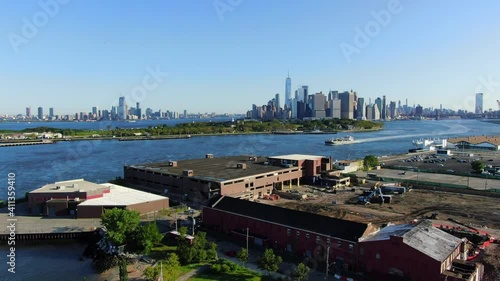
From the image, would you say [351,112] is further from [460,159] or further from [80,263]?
[80,263]

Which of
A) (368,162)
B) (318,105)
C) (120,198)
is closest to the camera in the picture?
(120,198)

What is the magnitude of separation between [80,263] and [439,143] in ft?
173

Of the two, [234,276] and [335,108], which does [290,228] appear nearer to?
[234,276]

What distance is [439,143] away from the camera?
54.7 metres

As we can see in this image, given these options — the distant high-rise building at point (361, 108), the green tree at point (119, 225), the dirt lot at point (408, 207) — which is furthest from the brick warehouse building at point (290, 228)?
the distant high-rise building at point (361, 108)

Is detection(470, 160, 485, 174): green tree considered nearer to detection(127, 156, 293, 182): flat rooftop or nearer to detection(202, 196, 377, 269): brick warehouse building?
detection(127, 156, 293, 182): flat rooftop

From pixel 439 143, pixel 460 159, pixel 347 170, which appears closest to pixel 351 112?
pixel 439 143

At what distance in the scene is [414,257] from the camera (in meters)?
10.9

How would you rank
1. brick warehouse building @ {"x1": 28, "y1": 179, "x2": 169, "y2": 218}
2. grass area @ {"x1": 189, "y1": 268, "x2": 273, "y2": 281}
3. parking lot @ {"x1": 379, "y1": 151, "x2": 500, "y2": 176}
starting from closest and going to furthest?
1. grass area @ {"x1": 189, "y1": 268, "x2": 273, "y2": 281}
2. brick warehouse building @ {"x1": 28, "y1": 179, "x2": 169, "y2": 218}
3. parking lot @ {"x1": 379, "y1": 151, "x2": 500, "y2": 176}

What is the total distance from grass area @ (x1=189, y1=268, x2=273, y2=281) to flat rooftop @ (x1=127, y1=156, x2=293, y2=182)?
Answer: 30.0 feet

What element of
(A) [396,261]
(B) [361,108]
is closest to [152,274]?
(A) [396,261]

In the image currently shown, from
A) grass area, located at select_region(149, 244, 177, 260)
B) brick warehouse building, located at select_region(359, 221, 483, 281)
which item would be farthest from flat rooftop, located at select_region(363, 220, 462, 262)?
grass area, located at select_region(149, 244, 177, 260)

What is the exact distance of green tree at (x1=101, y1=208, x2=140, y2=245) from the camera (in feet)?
45.0

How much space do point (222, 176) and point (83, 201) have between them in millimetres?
7404
